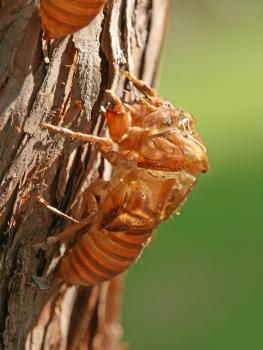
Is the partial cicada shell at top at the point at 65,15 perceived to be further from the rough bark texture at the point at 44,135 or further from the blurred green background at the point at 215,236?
the blurred green background at the point at 215,236

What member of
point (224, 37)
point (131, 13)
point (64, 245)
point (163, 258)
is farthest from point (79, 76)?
point (224, 37)

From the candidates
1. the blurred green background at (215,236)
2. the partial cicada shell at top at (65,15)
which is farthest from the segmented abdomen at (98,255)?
the blurred green background at (215,236)

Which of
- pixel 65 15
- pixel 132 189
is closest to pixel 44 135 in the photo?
pixel 65 15

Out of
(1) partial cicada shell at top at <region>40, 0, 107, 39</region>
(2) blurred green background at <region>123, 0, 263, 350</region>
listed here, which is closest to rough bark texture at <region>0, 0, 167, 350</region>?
(1) partial cicada shell at top at <region>40, 0, 107, 39</region>

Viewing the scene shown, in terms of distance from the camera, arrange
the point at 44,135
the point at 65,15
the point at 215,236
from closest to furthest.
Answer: the point at 65,15, the point at 44,135, the point at 215,236

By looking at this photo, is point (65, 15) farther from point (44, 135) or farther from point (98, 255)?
point (98, 255)

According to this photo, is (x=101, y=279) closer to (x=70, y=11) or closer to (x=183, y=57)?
(x=70, y=11)

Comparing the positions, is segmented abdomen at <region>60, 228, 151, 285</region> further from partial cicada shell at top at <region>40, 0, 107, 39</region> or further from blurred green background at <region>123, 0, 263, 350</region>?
blurred green background at <region>123, 0, 263, 350</region>
